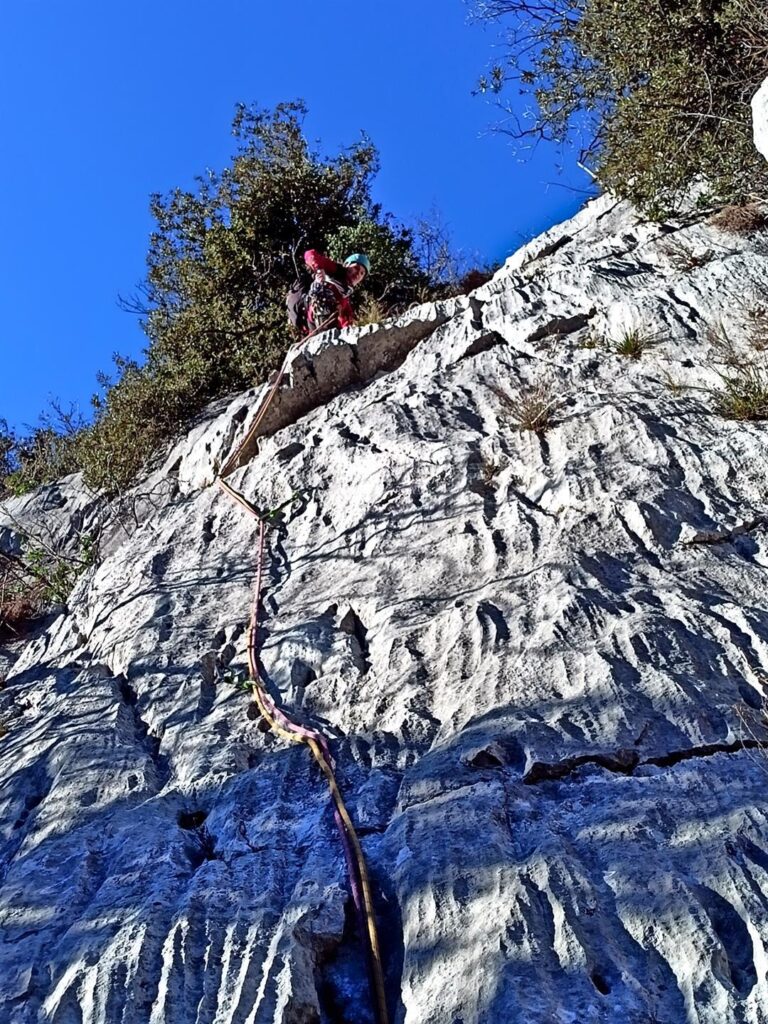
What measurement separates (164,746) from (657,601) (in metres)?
2.59

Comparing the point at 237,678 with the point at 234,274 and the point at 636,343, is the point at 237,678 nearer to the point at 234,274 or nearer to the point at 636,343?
the point at 636,343

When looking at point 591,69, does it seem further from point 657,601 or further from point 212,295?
point 657,601

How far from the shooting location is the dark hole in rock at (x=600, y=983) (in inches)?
102

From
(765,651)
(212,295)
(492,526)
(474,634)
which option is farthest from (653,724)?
(212,295)

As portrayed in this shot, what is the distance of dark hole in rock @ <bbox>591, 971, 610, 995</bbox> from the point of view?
8.49ft

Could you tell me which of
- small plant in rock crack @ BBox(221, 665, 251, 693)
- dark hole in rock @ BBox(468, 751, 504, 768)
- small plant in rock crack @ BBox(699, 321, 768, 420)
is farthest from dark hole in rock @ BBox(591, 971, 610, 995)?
small plant in rock crack @ BBox(699, 321, 768, 420)

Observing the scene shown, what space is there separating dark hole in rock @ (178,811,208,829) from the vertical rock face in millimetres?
18

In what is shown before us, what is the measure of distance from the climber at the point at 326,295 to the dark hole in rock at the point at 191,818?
22.4ft

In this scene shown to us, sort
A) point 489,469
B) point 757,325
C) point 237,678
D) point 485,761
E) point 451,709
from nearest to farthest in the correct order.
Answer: point 485,761
point 451,709
point 237,678
point 489,469
point 757,325

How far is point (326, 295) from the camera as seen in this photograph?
1028 centimetres

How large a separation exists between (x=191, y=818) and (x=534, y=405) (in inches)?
148

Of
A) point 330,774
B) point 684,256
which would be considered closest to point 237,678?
point 330,774

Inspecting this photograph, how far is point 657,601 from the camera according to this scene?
448cm

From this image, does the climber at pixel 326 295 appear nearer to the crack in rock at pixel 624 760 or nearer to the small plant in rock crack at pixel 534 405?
the small plant in rock crack at pixel 534 405
